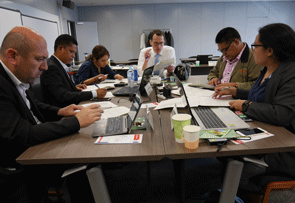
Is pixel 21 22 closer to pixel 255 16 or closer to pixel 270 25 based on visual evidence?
pixel 270 25

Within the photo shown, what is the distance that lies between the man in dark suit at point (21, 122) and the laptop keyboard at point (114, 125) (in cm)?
10

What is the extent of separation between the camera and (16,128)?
1043 mm

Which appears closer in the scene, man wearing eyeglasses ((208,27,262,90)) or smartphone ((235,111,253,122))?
smartphone ((235,111,253,122))

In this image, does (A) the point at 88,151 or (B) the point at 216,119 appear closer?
(A) the point at 88,151

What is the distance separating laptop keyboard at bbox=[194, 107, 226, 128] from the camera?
1.20 meters

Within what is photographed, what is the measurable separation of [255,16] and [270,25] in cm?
837

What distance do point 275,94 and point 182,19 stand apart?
7707 mm

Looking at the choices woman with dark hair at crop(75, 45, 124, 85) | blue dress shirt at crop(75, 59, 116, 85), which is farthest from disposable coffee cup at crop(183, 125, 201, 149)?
blue dress shirt at crop(75, 59, 116, 85)

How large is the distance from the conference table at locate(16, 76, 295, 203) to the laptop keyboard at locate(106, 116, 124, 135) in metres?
0.12

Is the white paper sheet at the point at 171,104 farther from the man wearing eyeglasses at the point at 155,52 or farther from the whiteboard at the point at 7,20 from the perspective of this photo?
the whiteboard at the point at 7,20

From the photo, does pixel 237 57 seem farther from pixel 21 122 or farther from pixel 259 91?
pixel 21 122

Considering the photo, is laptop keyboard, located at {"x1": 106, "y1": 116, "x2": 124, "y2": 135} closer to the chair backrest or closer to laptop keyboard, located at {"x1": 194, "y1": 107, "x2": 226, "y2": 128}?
laptop keyboard, located at {"x1": 194, "y1": 107, "x2": 226, "y2": 128}

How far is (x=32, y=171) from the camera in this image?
1206 mm

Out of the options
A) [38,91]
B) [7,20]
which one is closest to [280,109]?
Answer: [38,91]
